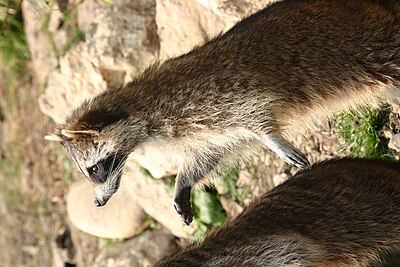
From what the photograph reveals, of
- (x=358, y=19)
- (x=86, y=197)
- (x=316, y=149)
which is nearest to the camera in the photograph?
(x=358, y=19)

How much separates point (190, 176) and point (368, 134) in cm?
106

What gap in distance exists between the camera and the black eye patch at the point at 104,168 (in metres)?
4.19

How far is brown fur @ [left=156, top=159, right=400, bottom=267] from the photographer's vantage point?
3.64m

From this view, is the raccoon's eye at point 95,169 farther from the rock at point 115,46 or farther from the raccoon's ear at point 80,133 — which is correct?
the rock at point 115,46

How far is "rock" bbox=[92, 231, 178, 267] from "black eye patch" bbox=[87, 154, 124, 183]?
2.06 m

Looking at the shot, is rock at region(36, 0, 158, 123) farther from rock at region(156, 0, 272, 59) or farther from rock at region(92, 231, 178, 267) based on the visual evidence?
rock at region(92, 231, 178, 267)

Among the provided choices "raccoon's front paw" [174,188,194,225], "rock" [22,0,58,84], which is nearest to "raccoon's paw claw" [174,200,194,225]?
"raccoon's front paw" [174,188,194,225]

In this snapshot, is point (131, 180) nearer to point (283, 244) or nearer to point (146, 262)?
point (146, 262)

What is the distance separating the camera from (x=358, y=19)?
4098 millimetres

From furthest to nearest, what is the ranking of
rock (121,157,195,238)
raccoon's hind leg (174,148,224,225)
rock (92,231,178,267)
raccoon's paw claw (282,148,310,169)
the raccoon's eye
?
rock (92,231,178,267) < rock (121,157,195,238) < raccoon's hind leg (174,148,224,225) < the raccoon's eye < raccoon's paw claw (282,148,310,169)

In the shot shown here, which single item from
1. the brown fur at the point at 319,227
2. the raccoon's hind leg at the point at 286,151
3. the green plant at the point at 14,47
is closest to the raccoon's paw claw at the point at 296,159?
the raccoon's hind leg at the point at 286,151

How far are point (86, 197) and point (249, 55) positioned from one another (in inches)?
120

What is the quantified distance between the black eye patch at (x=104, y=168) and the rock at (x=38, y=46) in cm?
280

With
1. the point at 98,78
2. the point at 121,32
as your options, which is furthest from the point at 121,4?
the point at 98,78
